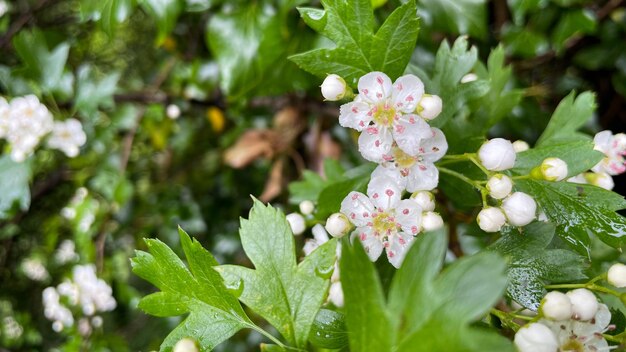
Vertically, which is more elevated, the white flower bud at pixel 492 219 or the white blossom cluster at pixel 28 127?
the white flower bud at pixel 492 219

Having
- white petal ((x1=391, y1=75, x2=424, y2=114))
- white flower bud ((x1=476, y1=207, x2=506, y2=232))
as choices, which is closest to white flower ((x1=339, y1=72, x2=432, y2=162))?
white petal ((x1=391, y1=75, x2=424, y2=114))

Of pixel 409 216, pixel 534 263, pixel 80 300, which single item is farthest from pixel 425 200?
pixel 80 300

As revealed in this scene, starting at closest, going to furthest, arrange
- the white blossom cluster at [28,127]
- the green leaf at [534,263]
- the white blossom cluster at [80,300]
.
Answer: the green leaf at [534,263], the white blossom cluster at [28,127], the white blossom cluster at [80,300]

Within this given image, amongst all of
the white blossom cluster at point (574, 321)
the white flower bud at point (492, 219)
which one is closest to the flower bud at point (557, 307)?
the white blossom cluster at point (574, 321)

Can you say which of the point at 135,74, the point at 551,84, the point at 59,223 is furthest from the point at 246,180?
the point at 551,84

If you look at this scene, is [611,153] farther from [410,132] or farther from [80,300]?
[80,300]

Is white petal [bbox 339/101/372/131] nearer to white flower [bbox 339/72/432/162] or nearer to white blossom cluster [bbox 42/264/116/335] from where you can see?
white flower [bbox 339/72/432/162]

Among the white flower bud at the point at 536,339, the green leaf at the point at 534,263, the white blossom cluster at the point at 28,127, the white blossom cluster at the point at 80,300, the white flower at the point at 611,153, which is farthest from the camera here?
the white blossom cluster at the point at 80,300

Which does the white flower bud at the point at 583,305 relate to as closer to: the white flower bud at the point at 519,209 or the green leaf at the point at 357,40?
the white flower bud at the point at 519,209
